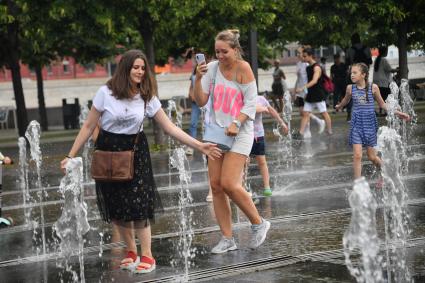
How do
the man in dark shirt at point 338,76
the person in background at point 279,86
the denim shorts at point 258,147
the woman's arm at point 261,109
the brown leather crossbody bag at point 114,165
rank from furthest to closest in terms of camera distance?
1. the person in background at point 279,86
2. the man in dark shirt at point 338,76
3. the denim shorts at point 258,147
4. the woman's arm at point 261,109
5. the brown leather crossbody bag at point 114,165

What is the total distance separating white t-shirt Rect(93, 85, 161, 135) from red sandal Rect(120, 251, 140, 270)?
102cm

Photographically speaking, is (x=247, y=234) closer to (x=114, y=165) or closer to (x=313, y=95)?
(x=114, y=165)

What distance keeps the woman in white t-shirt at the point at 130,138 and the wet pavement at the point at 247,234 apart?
1.22ft

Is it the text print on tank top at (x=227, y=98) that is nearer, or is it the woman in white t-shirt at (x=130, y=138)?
the woman in white t-shirt at (x=130, y=138)

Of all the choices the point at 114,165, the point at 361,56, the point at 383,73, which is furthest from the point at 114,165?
the point at 383,73

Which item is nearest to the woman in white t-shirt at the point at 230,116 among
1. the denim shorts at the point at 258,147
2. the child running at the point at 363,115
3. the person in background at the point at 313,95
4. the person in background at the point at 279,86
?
the denim shorts at the point at 258,147

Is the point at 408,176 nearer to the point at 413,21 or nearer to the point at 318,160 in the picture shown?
the point at 318,160

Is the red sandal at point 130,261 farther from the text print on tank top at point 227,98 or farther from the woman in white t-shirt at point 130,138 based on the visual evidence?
the text print on tank top at point 227,98

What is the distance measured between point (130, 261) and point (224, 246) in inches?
35.0

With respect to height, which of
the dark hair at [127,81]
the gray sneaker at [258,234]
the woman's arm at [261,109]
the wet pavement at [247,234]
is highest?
the dark hair at [127,81]

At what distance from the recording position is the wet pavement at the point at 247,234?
24.1 feet

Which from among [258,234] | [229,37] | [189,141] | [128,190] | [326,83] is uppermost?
[229,37]

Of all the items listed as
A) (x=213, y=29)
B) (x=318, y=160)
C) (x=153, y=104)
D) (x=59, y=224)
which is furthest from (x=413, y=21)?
Answer: (x=153, y=104)

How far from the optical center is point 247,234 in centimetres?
899
